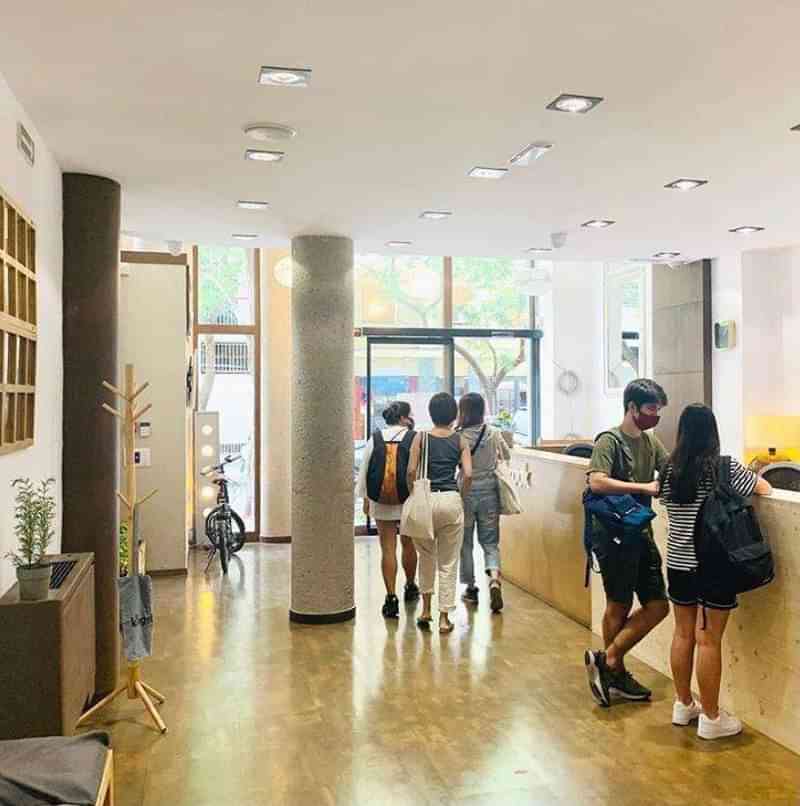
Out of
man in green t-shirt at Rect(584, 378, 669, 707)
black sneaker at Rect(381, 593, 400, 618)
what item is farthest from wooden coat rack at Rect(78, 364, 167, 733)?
man in green t-shirt at Rect(584, 378, 669, 707)

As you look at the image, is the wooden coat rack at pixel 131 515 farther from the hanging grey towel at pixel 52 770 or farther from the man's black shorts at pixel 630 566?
the man's black shorts at pixel 630 566

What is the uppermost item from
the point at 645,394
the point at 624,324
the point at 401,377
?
the point at 624,324

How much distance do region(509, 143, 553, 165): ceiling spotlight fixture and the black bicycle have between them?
4594 mm

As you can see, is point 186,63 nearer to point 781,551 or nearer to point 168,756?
point 168,756

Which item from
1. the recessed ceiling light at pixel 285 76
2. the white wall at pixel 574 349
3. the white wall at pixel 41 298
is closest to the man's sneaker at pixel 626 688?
the white wall at pixel 41 298

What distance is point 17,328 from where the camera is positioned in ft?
9.77

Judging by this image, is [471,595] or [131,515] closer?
[131,515]

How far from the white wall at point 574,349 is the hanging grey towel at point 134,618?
7.14m

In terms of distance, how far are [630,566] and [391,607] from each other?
2.12 meters

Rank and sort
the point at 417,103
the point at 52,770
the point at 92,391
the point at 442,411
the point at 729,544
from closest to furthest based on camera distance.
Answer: the point at 52,770, the point at 417,103, the point at 729,544, the point at 92,391, the point at 442,411

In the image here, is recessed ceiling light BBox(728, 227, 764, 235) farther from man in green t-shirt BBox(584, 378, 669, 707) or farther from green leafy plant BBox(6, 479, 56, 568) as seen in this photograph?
green leafy plant BBox(6, 479, 56, 568)

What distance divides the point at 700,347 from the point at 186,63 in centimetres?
583

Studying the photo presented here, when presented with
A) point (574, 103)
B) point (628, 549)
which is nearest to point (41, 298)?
point (574, 103)

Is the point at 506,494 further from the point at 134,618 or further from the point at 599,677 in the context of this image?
the point at 134,618
